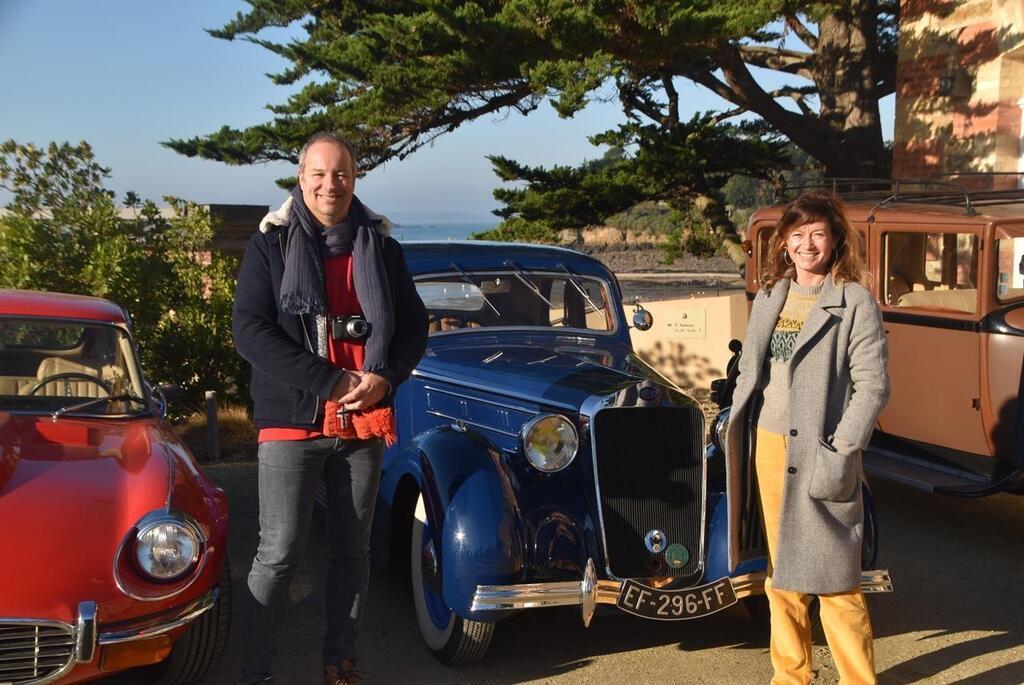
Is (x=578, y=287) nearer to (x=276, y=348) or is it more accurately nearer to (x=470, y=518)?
(x=470, y=518)

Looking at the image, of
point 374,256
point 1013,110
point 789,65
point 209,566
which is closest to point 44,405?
point 209,566

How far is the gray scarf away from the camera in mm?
3574

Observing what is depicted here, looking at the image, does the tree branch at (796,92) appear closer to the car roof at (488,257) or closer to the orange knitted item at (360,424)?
the car roof at (488,257)

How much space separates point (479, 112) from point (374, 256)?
1021 cm

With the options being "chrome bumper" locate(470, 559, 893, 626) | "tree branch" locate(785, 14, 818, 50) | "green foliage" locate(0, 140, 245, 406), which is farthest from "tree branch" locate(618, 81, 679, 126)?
"chrome bumper" locate(470, 559, 893, 626)

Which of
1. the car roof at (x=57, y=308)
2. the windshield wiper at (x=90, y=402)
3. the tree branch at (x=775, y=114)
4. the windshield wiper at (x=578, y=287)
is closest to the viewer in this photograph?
the windshield wiper at (x=90, y=402)

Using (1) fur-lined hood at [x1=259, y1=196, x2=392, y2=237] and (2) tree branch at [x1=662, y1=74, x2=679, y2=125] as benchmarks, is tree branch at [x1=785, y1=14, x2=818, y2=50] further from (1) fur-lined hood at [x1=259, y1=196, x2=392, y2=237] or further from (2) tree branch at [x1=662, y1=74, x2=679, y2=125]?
(1) fur-lined hood at [x1=259, y1=196, x2=392, y2=237]

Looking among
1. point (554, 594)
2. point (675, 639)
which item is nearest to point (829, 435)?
point (554, 594)

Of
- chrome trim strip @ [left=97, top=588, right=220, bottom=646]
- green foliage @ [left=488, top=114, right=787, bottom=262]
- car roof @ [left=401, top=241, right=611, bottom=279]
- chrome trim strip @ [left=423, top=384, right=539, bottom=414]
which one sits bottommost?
chrome trim strip @ [left=97, top=588, right=220, bottom=646]

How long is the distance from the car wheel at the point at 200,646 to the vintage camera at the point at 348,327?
998mm

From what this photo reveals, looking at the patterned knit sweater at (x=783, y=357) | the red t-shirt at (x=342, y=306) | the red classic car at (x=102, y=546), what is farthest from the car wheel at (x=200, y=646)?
the patterned knit sweater at (x=783, y=357)

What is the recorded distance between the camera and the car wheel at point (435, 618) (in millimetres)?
4277

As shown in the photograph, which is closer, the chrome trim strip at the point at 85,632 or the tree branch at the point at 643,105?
the chrome trim strip at the point at 85,632

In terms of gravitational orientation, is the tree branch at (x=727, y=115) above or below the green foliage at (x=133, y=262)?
above
